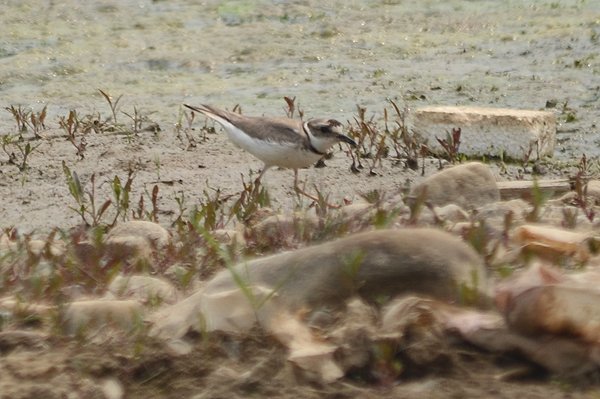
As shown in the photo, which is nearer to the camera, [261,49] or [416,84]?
[416,84]

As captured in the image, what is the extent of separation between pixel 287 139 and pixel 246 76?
3.11m

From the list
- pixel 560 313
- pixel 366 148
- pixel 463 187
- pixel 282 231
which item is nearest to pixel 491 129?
pixel 366 148

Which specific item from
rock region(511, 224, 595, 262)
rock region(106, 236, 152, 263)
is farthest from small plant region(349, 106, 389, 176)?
rock region(511, 224, 595, 262)

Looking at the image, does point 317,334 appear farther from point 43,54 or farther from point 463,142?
point 43,54

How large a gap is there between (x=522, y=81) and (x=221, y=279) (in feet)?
21.8

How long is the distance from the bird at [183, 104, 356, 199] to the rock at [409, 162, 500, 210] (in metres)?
1.48

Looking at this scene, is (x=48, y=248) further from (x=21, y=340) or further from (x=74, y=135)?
(x=74, y=135)

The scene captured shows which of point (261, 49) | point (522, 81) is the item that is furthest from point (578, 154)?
point (261, 49)

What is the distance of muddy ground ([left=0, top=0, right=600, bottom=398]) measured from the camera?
789cm

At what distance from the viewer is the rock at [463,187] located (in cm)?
600

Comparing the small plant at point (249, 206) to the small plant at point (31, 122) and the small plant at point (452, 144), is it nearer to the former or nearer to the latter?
the small plant at point (452, 144)

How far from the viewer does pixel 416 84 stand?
10.1 m

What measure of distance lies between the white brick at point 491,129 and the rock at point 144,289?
3.96 m

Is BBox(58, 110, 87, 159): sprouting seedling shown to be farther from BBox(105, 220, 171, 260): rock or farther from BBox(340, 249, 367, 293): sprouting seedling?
BBox(340, 249, 367, 293): sprouting seedling
